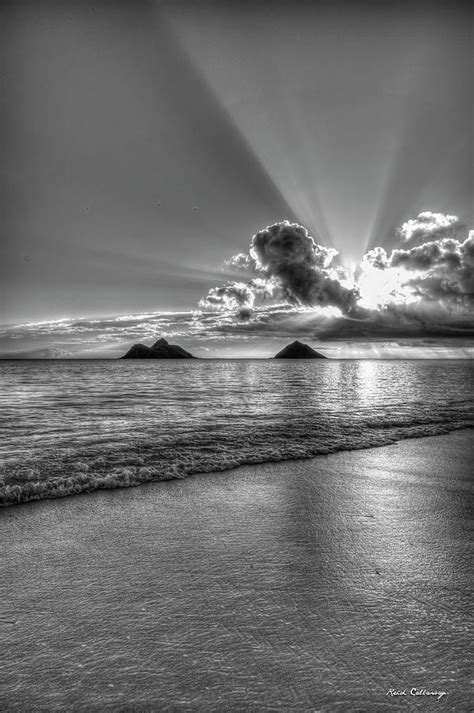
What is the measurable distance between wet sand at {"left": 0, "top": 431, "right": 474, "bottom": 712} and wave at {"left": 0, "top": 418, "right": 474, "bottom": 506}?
2.17 feet

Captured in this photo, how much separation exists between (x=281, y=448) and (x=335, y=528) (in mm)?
5447

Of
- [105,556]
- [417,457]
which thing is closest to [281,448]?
[417,457]

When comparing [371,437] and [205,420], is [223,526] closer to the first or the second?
[371,437]

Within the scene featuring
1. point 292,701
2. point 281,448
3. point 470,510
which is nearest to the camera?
point 292,701

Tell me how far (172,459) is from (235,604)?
601 centimetres

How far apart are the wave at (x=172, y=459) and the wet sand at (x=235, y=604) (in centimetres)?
66

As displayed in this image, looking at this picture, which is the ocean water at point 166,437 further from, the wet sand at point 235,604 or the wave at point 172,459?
the wet sand at point 235,604

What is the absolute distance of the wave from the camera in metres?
6.94

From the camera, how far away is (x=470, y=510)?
586cm

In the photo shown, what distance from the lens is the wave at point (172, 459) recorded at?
273 inches

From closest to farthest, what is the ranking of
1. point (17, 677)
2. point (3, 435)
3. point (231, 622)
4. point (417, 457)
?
1. point (17, 677)
2. point (231, 622)
3. point (417, 457)
4. point (3, 435)
